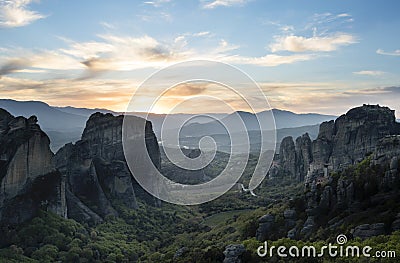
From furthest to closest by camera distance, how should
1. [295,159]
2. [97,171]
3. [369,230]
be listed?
[295,159], [97,171], [369,230]

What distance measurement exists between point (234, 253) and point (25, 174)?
34.0 metres

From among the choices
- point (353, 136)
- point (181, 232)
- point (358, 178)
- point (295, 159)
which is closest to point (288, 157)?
point (295, 159)

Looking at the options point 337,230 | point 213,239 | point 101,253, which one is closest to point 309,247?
point 337,230

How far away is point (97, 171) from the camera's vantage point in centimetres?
7900

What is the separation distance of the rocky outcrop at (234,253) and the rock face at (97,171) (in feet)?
122

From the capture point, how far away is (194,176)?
129 metres

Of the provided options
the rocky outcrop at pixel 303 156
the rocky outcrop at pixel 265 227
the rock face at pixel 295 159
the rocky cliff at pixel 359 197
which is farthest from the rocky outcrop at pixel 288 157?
the rocky outcrop at pixel 265 227

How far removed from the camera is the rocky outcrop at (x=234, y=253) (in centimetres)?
3269

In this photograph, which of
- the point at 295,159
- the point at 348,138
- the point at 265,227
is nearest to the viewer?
the point at 265,227

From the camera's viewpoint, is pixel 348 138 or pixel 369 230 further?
pixel 348 138

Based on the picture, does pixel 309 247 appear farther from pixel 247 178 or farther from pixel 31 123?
pixel 247 178

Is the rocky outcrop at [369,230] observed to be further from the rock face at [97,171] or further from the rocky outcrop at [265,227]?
the rock face at [97,171]

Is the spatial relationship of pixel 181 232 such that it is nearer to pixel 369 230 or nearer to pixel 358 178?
pixel 358 178

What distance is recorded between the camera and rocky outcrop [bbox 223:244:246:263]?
107 ft
